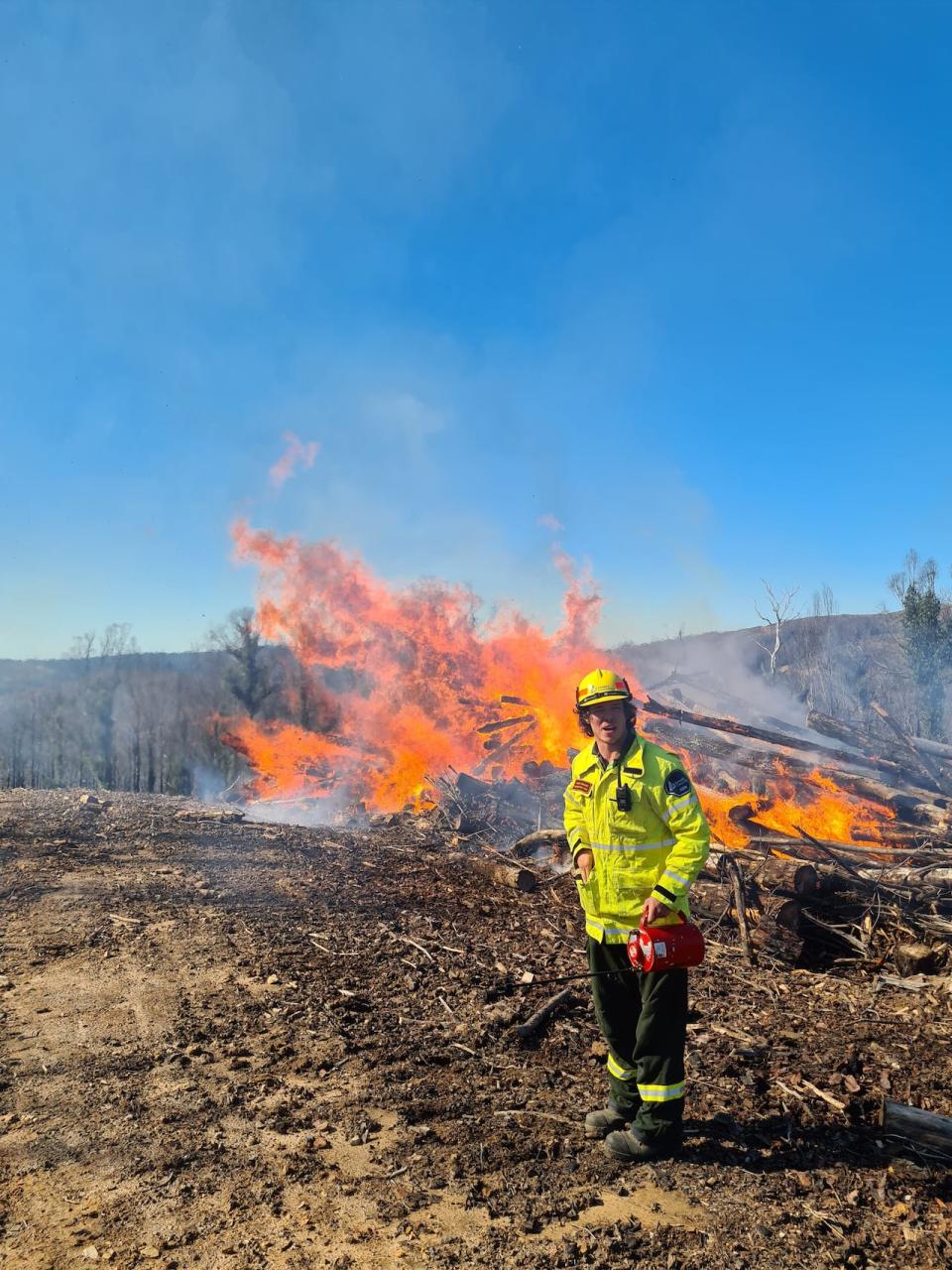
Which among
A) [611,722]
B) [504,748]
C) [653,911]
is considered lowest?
[504,748]

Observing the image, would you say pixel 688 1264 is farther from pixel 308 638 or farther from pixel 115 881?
pixel 308 638

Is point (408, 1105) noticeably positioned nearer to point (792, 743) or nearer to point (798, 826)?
point (798, 826)

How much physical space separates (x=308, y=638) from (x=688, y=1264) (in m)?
17.7

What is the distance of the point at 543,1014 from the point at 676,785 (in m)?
2.60

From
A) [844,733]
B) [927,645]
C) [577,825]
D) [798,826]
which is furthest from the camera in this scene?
[927,645]

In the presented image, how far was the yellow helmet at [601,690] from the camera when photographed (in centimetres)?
414

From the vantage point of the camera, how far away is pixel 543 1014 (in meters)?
5.37

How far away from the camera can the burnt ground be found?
9.97 ft

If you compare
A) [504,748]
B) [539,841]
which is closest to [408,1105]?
[539,841]

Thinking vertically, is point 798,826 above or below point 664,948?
below

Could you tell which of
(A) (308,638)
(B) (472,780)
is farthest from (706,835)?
(A) (308,638)

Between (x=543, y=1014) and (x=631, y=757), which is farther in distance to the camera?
(x=543, y=1014)

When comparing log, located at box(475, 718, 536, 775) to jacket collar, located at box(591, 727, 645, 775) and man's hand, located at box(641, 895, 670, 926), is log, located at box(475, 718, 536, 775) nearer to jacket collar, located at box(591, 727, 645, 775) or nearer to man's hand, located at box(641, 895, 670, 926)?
jacket collar, located at box(591, 727, 645, 775)

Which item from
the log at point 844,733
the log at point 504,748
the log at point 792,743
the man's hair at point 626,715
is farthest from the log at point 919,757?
the man's hair at point 626,715
